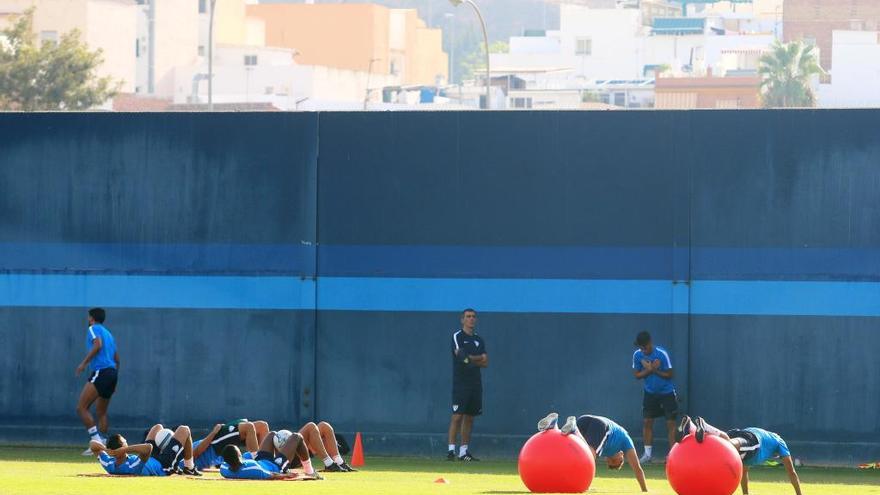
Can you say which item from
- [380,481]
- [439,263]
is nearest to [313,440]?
[380,481]

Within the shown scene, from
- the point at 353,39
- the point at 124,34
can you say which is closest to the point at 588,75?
the point at 353,39

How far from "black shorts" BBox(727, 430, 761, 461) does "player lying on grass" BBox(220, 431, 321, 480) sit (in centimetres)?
406

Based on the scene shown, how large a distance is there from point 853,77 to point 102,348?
74967mm

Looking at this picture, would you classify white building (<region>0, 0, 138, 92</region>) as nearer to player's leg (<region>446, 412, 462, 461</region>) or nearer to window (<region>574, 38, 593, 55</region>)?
window (<region>574, 38, 593, 55</region>)

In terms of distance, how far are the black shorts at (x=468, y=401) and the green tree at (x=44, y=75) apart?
5401 centimetres

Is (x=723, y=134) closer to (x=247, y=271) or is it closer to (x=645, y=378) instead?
(x=645, y=378)

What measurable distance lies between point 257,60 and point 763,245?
82.6 metres

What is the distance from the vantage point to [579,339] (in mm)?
18391

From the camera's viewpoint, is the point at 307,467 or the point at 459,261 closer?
the point at 307,467

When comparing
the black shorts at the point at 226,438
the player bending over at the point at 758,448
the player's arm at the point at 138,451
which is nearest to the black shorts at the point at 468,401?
the black shorts at the point at 226,438

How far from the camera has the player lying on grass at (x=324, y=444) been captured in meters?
15.6

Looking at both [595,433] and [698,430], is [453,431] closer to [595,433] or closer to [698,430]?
[595,433]

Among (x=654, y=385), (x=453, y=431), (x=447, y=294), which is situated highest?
(x=447, y=294)

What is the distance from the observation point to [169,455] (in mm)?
15031
